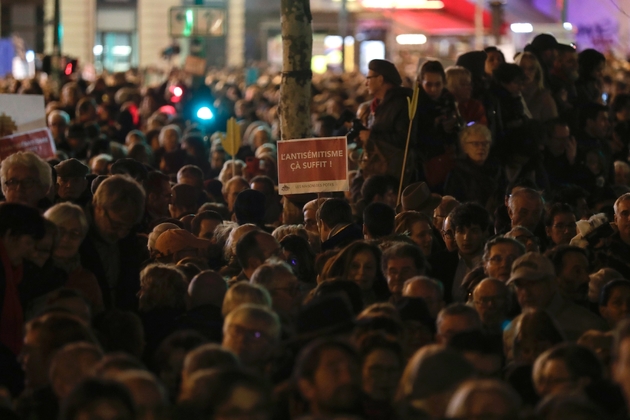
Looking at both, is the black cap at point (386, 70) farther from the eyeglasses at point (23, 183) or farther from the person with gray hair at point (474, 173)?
the eyeglasses at point (23, 183)

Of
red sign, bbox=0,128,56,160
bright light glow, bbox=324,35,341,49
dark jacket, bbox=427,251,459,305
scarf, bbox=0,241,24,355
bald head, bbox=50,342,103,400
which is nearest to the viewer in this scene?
bald head, bbox=50,342,103,400

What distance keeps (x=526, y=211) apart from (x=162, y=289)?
331 centimetres

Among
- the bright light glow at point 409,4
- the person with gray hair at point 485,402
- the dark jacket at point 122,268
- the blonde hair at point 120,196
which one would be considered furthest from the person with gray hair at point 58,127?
the bright light glow at point 409,4

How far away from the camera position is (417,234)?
8.56 m

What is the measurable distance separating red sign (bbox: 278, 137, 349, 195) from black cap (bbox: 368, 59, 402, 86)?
1.18m

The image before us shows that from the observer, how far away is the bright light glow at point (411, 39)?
163 feet

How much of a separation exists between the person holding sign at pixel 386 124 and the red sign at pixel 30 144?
121 inches

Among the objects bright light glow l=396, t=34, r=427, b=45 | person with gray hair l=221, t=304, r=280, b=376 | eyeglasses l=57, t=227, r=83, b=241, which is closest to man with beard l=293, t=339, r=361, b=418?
person with gray hair l=221, t=304, r=280, b=376

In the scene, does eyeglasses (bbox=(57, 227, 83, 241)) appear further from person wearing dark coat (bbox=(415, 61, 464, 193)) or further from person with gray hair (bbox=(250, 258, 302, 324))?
person wearing dark coat (bbox=(415, 61, 464, 193))

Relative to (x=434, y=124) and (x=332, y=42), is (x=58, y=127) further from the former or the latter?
(x=332, y=42)

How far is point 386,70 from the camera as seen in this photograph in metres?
10.5

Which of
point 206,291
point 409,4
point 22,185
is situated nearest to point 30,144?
point 22,185

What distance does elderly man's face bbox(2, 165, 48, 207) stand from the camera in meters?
7.65

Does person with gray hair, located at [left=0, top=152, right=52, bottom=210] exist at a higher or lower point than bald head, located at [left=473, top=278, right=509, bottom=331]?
higher
